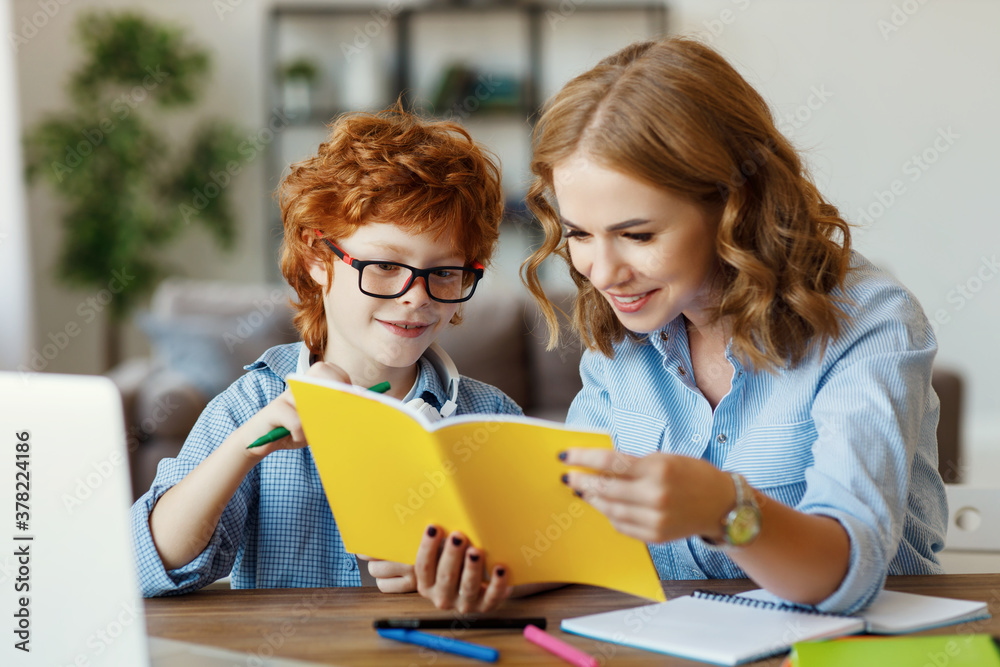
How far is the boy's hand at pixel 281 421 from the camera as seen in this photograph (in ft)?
3.22

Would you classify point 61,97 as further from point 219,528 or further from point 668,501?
point 668,501

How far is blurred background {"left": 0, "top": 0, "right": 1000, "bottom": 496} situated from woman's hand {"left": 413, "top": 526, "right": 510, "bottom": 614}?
367cm

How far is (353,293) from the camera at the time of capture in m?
1.21

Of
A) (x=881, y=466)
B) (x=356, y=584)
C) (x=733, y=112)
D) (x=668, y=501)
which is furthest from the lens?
(x=356, y=584)

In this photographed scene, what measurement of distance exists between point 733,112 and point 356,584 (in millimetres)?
764

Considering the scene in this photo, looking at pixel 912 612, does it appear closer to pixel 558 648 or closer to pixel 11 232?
pixel 558 648

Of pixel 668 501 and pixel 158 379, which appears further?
pixel 158 379

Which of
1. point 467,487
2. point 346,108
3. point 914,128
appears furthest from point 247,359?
point 914,128

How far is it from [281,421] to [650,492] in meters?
0.42

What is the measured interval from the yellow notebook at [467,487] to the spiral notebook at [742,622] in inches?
1.4

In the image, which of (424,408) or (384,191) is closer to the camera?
(424,408)

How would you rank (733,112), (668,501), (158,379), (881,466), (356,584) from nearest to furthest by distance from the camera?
(668,501), (881,466), (733,112), (356,584), (158,379)

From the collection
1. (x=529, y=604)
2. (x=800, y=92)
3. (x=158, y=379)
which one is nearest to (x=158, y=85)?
(x=158, y=379)

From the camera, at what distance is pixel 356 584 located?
48.3 inches
